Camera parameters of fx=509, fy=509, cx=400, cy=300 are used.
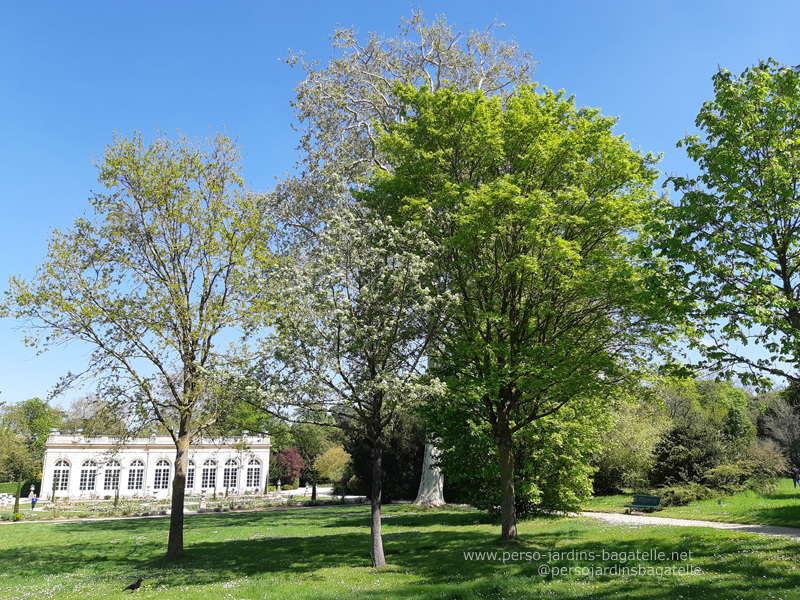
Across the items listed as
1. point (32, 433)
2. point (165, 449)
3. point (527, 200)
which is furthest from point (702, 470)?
point (32, 433)

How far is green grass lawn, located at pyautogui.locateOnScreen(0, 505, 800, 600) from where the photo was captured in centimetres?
844

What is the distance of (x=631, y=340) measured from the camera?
516 inches

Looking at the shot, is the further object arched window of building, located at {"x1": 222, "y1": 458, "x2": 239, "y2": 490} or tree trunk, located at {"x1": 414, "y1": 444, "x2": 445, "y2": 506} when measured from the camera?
arched window of building, located at {"x1": 222, "y1": 458, "x2": 239, "y2": 490}

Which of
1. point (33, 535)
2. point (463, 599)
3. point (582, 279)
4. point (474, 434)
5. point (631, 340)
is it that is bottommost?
point (33, 535)

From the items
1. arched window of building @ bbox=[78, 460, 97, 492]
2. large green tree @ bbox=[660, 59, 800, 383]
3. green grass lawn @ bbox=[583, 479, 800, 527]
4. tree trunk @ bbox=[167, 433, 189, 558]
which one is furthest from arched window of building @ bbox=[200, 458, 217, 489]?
large green tree @ bbox=[660, 59, 800, 383]

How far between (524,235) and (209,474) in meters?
53.7

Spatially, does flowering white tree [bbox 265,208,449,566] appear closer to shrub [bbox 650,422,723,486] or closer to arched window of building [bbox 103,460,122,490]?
shrub [bbox 650,422,723,486]

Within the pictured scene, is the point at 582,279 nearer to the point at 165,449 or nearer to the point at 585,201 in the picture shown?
the point at 585,201

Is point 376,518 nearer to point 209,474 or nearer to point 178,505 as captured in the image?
point 178,505

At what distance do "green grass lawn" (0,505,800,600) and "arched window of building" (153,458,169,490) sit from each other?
1510 inches

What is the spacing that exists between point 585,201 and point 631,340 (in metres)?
3.80

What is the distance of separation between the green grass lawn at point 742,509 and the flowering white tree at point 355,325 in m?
11.0

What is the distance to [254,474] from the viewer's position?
58.8m

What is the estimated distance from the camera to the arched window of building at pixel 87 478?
50.7 meters
